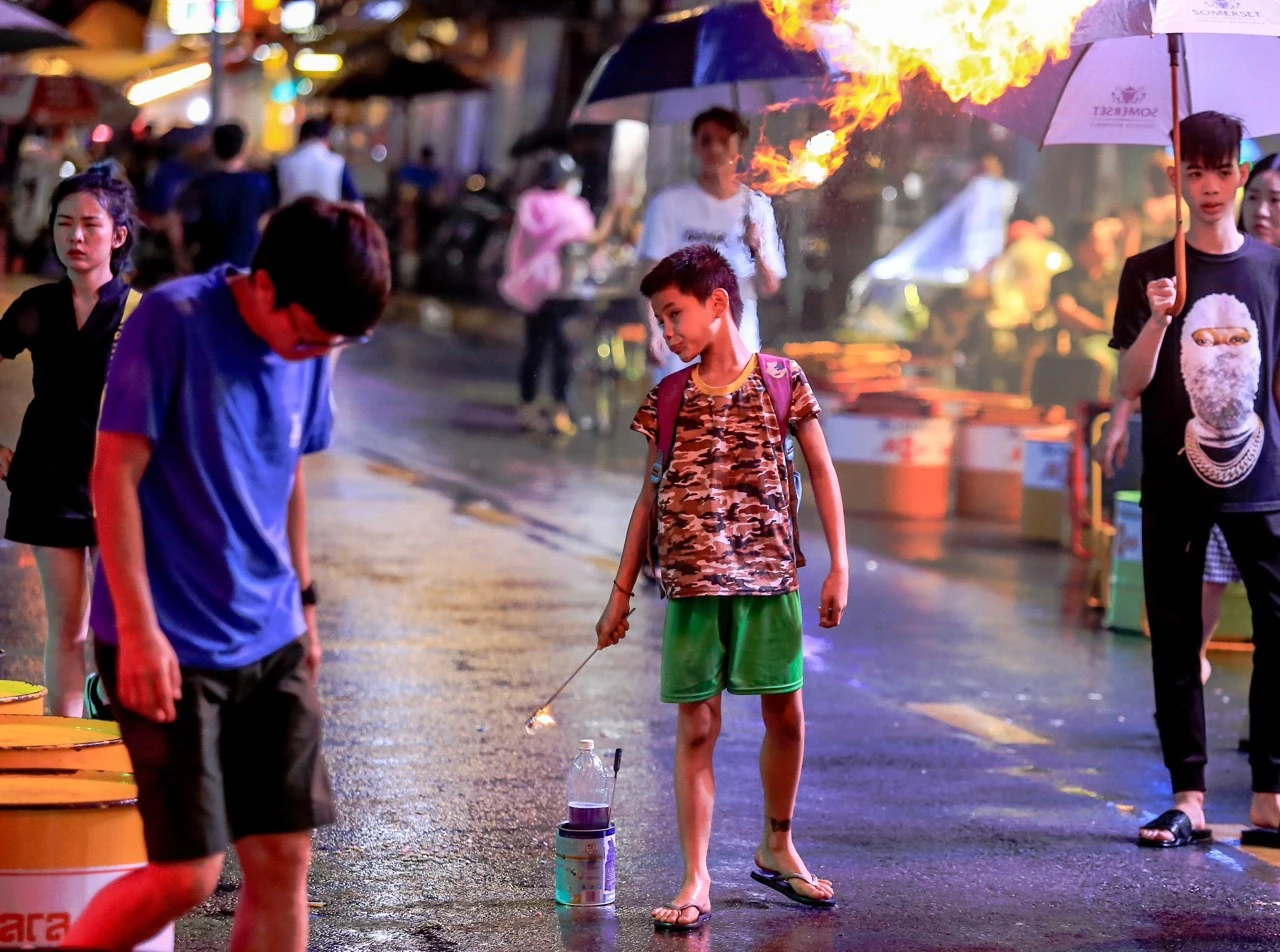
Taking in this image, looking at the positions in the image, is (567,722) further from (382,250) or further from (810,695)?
(382,250)

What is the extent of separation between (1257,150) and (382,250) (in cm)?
1151

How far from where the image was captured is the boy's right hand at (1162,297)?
6121 mm

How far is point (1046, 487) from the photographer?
12703 mm

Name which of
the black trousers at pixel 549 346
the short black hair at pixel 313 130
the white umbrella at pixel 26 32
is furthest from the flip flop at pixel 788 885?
the black trousers at pixel 549 346

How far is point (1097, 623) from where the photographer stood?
1020cm

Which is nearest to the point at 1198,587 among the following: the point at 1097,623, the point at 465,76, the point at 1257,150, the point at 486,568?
the point at 1097,623

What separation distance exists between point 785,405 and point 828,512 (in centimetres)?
30

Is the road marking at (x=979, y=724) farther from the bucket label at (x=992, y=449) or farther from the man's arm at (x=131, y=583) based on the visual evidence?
the bucket label at (x=992, y=449)

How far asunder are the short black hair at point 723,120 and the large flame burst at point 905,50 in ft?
1.29

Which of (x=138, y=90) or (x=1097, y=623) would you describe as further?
(x=138, y=90)

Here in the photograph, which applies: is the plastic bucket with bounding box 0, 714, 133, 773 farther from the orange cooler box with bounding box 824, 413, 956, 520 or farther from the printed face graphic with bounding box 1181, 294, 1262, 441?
the orange cooler box with bounding box 824, 413, 956, 520

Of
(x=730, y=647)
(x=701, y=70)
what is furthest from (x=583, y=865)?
(x=701, y=70)

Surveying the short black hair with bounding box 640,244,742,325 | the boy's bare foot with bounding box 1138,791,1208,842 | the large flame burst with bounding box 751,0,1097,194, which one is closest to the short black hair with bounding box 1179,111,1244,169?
the large flame burst with bounding box 751,0,1097,194

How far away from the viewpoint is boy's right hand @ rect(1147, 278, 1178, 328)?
6.12 m
